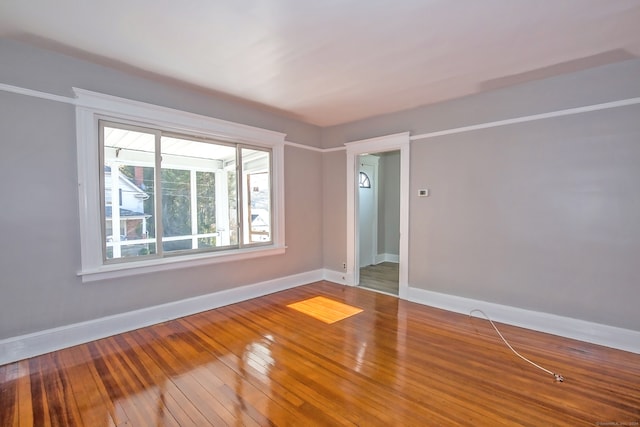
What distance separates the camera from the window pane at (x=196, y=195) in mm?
3525

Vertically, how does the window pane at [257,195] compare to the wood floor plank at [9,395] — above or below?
above

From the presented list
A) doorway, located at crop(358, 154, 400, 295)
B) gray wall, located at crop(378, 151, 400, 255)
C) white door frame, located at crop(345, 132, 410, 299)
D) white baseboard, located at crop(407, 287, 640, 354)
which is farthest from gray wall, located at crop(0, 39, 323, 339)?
gray wall, located at crop(378, 151, 400, 255)

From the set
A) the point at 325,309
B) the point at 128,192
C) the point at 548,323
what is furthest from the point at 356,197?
the point at 128,192

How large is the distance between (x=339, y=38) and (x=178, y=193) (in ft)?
8.50

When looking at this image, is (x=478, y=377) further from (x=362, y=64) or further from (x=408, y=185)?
(x=362, y=64)

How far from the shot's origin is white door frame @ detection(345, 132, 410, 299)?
4.14 metres

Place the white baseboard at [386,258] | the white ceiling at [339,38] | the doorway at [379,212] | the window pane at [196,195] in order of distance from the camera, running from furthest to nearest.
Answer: the white baseboard at [386,258]
the doorway at [379,212]
the window pane at [196,195]
the white ceiling at [339,38]

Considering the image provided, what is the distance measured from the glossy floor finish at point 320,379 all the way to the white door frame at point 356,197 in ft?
3.55

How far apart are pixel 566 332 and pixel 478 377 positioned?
4.86 feet

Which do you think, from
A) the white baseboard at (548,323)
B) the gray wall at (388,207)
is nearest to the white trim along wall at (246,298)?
the white baseboard at (548,323)

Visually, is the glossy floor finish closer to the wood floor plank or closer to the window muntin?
the wood floor plank

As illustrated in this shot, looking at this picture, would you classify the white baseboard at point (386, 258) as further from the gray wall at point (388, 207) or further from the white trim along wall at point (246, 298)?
the white trim along wall at point (246, 298)

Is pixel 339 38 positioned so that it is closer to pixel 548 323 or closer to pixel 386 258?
pixel 548 323

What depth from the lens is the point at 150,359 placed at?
2.56 metres
